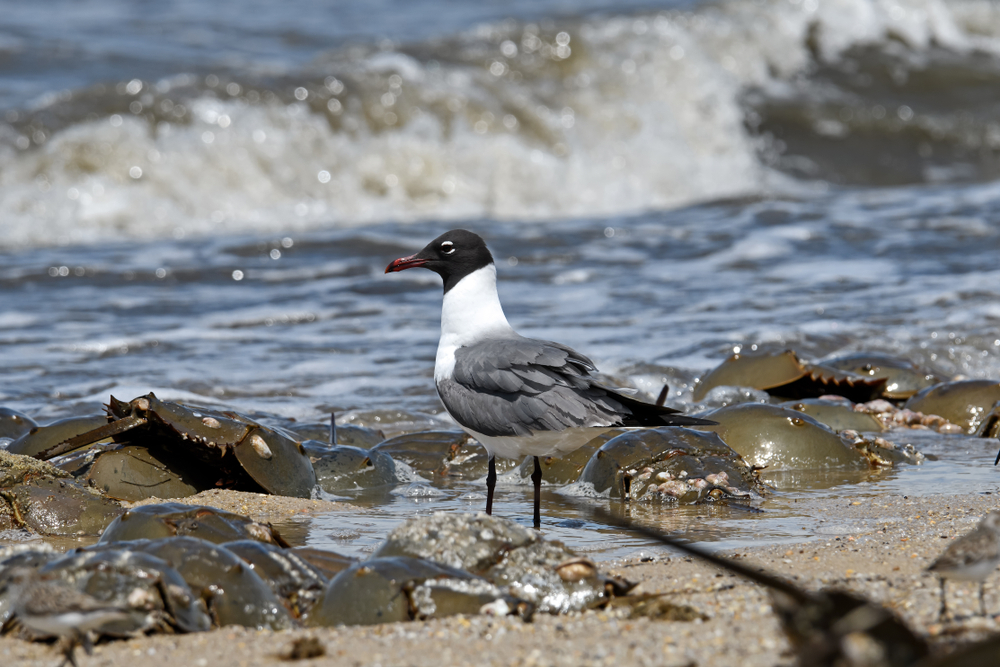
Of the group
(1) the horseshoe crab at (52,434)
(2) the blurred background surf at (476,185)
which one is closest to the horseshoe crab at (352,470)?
(1) the horseshoe crab at (52,434)

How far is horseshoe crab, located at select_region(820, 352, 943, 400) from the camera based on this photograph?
6.10 meters

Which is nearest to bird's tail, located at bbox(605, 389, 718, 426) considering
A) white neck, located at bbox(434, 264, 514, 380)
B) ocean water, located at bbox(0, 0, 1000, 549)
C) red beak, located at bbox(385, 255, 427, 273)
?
ocean water, located at bbox(0, 0, 1000, 549)

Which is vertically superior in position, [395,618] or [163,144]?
[163,144]

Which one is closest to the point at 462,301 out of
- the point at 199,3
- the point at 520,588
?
the point at 520,588

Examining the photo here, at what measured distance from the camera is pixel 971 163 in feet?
56.1

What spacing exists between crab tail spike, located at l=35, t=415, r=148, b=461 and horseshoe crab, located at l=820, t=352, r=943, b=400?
394 centimetres

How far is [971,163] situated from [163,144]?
12463 mm

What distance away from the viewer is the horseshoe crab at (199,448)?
4.07 m

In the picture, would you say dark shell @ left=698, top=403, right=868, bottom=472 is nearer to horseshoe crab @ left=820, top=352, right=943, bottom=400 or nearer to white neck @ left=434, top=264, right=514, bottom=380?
white neck @ left=434, top=264, right=514, bottom=380

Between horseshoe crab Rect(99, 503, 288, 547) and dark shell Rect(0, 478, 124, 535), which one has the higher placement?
horseshoe crab Rect(99, 503, 288, 547)

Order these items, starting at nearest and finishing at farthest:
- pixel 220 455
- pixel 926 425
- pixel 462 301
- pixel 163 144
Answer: pixel 220 455 < pixel 462 301 < pixel 926 425 < pixel 163 144

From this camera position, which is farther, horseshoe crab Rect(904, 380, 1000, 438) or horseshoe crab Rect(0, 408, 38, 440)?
horseshoe crab Rect(904, 380, 1000, 438)

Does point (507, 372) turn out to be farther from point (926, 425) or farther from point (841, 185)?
point (841, 185)

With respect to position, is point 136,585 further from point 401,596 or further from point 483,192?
point 483,192
